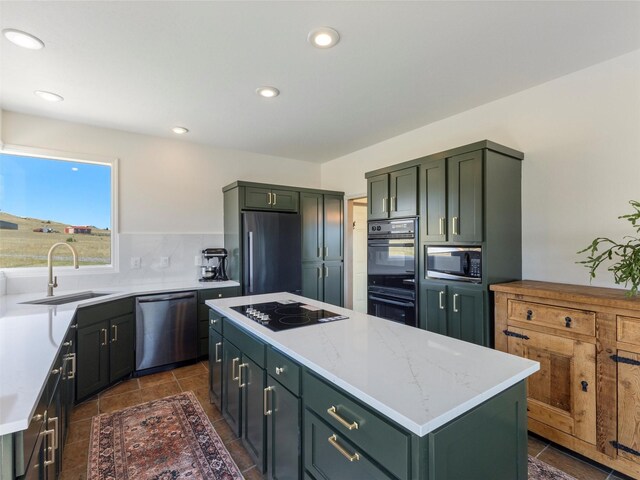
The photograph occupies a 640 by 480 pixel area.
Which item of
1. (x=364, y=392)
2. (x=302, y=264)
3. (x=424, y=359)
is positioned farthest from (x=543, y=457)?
(x=302, y=264)

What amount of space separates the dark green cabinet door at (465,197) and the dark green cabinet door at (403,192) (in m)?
0.36

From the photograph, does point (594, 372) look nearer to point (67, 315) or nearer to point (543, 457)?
point (543, 457)

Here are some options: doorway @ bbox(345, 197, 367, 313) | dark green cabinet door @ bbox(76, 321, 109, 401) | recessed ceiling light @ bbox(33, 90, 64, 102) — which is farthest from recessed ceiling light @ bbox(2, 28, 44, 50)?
doorway @ bbox(345, 197, 367, 313)

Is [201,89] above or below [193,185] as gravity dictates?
above

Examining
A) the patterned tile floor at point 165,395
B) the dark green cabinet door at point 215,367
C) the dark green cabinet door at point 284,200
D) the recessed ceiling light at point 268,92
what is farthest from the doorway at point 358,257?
the dark green cabinet door at point 215,367

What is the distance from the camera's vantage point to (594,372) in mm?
1872

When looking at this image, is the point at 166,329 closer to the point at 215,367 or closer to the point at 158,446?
the point at 215,367

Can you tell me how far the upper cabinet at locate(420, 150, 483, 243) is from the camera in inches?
96.8

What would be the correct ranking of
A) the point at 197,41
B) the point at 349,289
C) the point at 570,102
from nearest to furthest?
the point at 197,41, the point at 570,102, the point at 349,289

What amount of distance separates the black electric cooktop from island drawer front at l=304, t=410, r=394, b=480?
1.77 ft

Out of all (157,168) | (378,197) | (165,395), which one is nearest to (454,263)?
(378,197)

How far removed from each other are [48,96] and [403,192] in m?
3.29

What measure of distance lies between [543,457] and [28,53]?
4298 millimetres

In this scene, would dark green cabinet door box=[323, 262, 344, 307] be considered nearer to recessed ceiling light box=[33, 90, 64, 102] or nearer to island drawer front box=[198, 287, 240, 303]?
island drawer front box=[198, 287, 240, 303]
